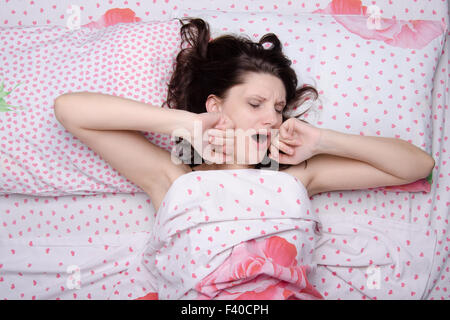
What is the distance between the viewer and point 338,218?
1.65m

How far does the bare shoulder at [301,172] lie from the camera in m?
1.55

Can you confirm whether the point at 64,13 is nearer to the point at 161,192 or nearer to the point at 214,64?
the point at 214,64

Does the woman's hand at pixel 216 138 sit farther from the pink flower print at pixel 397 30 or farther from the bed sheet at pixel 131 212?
the pink flower print at pixel 397 30

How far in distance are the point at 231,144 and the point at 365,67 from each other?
57cm

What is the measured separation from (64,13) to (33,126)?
0.51 meters

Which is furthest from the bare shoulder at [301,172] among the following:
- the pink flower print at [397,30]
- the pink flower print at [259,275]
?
the pink flower print at [397,30]

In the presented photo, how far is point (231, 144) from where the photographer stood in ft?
4.76

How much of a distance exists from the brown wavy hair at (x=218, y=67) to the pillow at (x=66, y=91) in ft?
0.18

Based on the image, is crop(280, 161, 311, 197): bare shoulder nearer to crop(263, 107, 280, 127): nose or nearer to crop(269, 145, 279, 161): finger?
crop(269, 145, 279, 161): finger

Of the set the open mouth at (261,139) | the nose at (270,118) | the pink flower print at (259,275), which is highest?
the nose at (270,118)

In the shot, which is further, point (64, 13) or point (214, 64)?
point (64, 13)

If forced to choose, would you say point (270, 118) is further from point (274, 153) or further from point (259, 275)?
point (259, 275)

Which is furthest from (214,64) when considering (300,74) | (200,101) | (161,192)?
(161,192)

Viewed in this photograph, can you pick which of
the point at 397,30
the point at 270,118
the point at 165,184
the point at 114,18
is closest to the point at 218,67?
the point at 270,118
